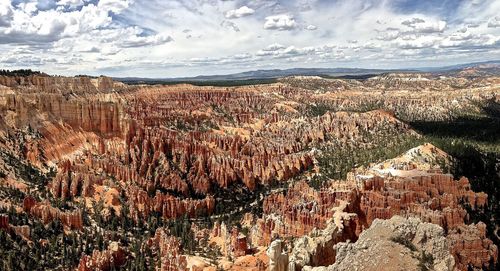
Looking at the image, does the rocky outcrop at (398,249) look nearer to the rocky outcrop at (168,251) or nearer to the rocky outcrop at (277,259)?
the rocky outcrop at (277,259)

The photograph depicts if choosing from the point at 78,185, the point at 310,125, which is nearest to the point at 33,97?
the point at 78,185

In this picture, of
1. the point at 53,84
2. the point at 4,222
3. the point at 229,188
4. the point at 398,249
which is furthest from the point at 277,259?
the point at 53,84

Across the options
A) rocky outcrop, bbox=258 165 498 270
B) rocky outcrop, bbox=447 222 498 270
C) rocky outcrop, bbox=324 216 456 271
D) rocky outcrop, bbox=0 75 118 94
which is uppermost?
rocky outcrop, bbox=0 75 118 94

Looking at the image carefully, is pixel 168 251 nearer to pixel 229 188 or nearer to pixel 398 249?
pixel 398 249

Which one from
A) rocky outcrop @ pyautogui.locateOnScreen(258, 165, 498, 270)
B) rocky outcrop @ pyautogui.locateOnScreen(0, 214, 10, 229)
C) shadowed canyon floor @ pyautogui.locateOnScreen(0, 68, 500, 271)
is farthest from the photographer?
rocky outcrop @ pyautogui.locateOnScreen(0, 214, 10, 229)

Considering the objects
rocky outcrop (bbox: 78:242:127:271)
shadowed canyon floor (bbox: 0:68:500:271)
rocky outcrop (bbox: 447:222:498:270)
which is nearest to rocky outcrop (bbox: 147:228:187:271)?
shadowed canyon floor (bbox: 0:68:500:271)

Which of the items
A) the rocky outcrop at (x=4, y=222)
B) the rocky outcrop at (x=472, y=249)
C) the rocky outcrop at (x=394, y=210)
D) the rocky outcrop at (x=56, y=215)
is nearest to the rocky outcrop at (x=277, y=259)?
the rocky outcrop at (x=394, y=210)

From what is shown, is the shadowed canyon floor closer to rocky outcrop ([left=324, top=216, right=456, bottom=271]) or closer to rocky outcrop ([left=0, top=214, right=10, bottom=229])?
rocky outcrop ([left=324, top=216, right=456, bottom=271])
